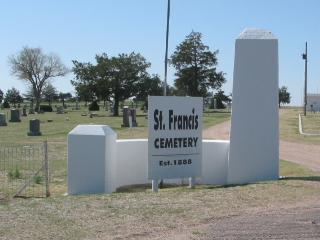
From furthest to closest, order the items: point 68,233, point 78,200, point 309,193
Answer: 1. point 309,193
2. point 78,200
3. point 68,233

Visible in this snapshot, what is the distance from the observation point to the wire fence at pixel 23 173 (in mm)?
12667

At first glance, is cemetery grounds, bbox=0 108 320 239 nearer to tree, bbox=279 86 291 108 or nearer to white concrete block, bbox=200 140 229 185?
white concrete block, bbox=200 140 229 185

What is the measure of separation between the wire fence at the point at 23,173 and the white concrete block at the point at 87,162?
0.55 metres

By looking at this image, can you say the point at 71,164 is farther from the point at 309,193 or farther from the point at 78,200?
the point at 309,193

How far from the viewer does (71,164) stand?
12727 millimetres

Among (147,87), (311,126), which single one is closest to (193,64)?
(147,87)

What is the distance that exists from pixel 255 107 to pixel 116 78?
189ft

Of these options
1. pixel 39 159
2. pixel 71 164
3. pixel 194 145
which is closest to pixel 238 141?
pixel 194 145

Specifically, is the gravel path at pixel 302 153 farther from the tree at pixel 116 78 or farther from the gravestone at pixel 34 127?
the tree at pixel 116 78

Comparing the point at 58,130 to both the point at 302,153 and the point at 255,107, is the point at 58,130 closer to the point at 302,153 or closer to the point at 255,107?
the point at 302,153

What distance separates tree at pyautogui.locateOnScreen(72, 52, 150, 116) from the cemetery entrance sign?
185 ft

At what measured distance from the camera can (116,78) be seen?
70.4 m

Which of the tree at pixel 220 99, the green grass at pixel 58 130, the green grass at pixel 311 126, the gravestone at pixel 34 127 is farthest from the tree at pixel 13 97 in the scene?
the gravestone at pixel 34 127

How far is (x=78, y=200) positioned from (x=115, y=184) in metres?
3.95
